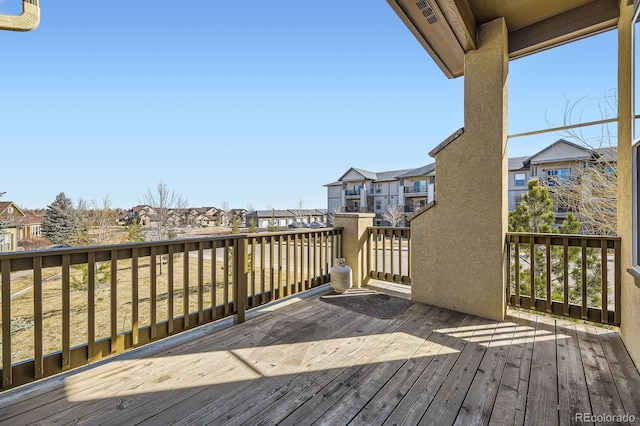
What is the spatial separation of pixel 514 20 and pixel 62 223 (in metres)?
16.3

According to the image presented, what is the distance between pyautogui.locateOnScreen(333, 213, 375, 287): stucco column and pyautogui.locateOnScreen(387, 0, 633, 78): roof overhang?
2.44 meters

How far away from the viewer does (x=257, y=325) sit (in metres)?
2.80

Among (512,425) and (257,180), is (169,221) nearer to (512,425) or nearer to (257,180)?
(512,425)

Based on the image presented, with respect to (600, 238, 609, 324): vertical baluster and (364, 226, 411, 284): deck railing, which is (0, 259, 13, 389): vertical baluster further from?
(600, 238, 609, 324): vertical baluster

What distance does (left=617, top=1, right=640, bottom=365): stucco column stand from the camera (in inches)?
85.4

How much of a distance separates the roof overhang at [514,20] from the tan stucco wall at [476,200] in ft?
0.59

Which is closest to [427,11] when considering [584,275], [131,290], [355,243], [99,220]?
[355,243]

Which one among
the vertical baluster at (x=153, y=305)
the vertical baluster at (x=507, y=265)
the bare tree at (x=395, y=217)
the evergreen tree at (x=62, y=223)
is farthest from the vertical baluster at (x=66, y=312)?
the bare tree at (x=395, y=217)

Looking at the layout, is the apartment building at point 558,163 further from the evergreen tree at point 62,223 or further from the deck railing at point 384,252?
the evergreen tree at point 62,223

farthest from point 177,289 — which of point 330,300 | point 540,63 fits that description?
point 540,63

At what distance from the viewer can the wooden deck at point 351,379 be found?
1.51 metres

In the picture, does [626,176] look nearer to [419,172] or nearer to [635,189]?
[635,189]

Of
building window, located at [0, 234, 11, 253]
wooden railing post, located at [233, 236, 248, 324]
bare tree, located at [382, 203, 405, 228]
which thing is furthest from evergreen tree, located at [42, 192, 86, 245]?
bare tree, located at [382, 203, 405, 228]

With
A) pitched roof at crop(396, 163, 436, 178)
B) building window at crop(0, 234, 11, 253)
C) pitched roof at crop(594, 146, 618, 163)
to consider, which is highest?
pitched roof at crop(396, 163, 436, 178)
